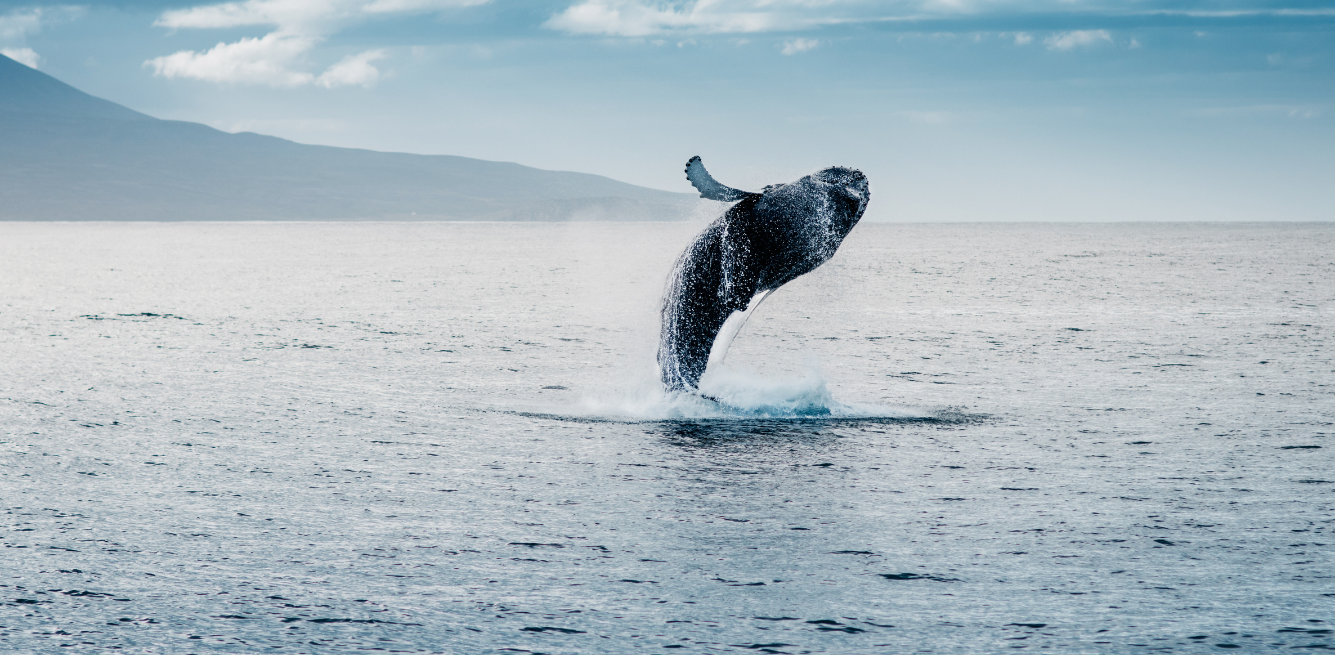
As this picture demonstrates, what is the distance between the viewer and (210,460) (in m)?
12.5

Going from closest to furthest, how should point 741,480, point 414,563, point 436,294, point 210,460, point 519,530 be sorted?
point 414,563 < point 519,530 < point 741,480 < point 210,460 < point 436,294

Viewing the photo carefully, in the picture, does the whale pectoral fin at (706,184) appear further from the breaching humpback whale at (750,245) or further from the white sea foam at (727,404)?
the white sea foam at (727,404)

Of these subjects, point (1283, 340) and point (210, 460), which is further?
point (1283, 340)

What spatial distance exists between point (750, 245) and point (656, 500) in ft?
15.3

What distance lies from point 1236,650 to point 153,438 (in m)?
11.0

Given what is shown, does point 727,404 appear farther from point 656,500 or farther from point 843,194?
point 656,500

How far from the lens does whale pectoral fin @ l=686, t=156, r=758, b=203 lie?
45.9ft

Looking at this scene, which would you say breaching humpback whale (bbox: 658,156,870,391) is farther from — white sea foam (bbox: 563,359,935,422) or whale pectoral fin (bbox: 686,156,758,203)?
white sea foam (bbox: 563,359,935,422)

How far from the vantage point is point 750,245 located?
14562 millimetres

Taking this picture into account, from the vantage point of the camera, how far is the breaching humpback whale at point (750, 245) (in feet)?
46.9

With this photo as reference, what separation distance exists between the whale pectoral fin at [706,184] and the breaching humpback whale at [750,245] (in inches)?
0.4

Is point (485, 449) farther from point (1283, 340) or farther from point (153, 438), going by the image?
point (1283, 340)

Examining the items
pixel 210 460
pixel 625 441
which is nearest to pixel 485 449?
pixel 625 441

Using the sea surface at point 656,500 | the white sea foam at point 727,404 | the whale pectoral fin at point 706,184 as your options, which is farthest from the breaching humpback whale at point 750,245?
the sea surface at point 656,500
